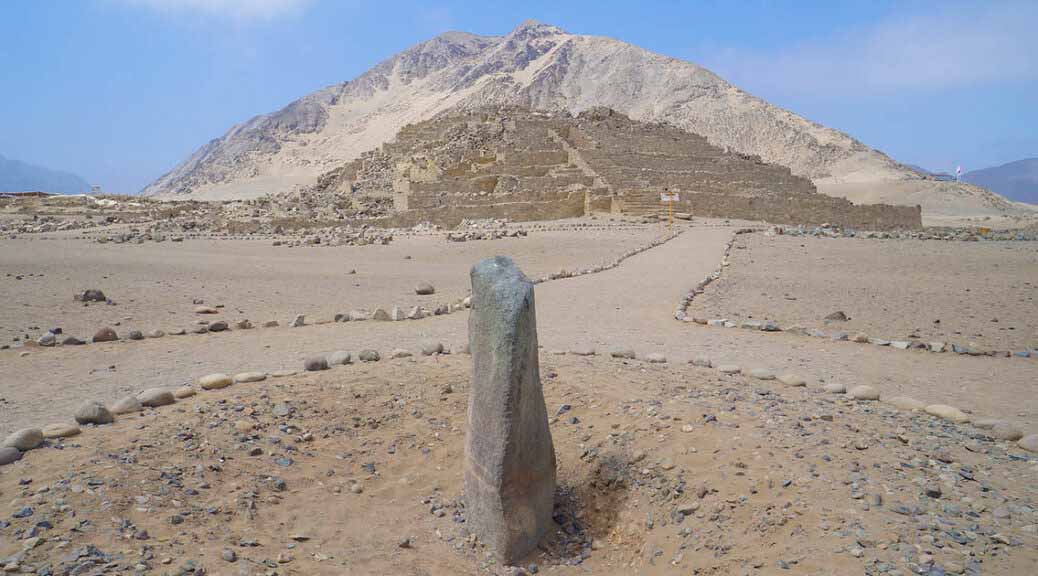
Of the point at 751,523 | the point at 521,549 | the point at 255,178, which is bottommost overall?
the point at 521,549

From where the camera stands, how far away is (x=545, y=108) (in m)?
84.9

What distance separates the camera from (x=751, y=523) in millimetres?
3260

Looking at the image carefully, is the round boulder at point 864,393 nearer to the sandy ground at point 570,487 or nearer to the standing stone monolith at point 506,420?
the sandy ground at point 570,487

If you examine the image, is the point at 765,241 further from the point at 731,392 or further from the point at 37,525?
the point at 37,525

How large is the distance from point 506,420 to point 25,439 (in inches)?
109

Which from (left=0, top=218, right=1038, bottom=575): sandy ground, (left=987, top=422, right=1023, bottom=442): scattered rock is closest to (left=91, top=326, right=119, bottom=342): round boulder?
(left=0, top=218, right=1038, bottom=575): sandy ground

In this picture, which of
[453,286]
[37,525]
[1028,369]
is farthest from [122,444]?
[453,286]

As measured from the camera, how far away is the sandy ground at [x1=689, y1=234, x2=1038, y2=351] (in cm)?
788

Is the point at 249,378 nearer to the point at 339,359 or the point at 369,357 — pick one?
the point at 339,359

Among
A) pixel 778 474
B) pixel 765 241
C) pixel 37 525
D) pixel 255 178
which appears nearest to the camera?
pixel 37 525

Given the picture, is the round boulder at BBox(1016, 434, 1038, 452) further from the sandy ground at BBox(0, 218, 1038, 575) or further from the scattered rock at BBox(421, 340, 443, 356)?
the scattered rock at BBox(421, 340, 443, 356)

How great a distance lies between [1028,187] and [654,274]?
9542cm

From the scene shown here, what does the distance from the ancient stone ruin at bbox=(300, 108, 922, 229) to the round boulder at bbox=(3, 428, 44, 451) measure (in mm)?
20549

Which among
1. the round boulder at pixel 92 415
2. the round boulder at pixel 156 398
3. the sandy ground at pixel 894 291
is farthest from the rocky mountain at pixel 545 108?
the round boulder at pixel 92 415
